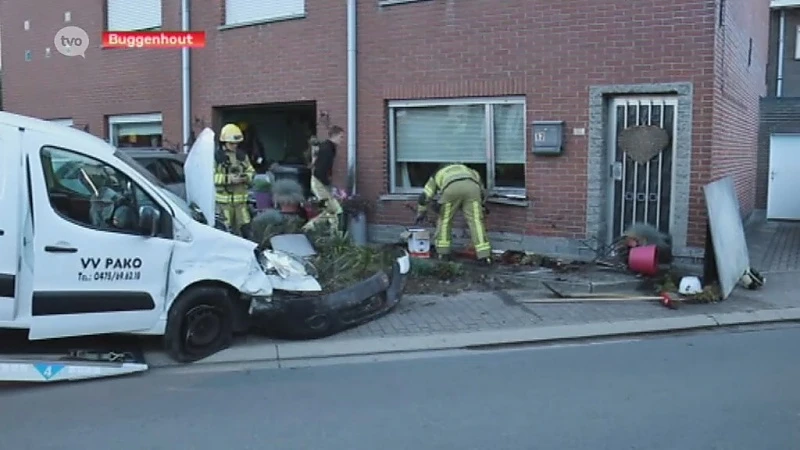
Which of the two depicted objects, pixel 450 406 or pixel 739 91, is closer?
pixel 450 406

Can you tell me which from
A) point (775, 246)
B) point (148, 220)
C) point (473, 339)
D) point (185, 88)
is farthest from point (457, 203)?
point (185, 88)

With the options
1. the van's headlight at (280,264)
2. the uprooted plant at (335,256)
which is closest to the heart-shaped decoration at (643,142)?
the uprooted plant at (335,256)

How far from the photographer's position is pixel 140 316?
5895 millimetres

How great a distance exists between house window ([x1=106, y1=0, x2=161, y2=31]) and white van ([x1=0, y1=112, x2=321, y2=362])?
925cm

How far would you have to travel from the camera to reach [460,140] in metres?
11.2

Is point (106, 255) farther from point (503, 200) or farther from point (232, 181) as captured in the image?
point (503, 200)

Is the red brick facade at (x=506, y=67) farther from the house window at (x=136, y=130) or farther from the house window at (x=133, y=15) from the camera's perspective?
the house window at (x=133, y=15)

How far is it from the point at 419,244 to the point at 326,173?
2.23 metres

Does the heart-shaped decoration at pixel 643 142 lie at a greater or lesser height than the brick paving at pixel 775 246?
greater

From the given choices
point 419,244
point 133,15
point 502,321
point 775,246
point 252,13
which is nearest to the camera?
point 502,321

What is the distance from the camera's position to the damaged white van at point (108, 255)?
5.45m

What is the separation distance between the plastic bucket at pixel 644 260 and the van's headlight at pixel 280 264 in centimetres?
420

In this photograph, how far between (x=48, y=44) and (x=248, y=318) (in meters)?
13.2

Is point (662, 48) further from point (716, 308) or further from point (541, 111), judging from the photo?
point (716, 308)
